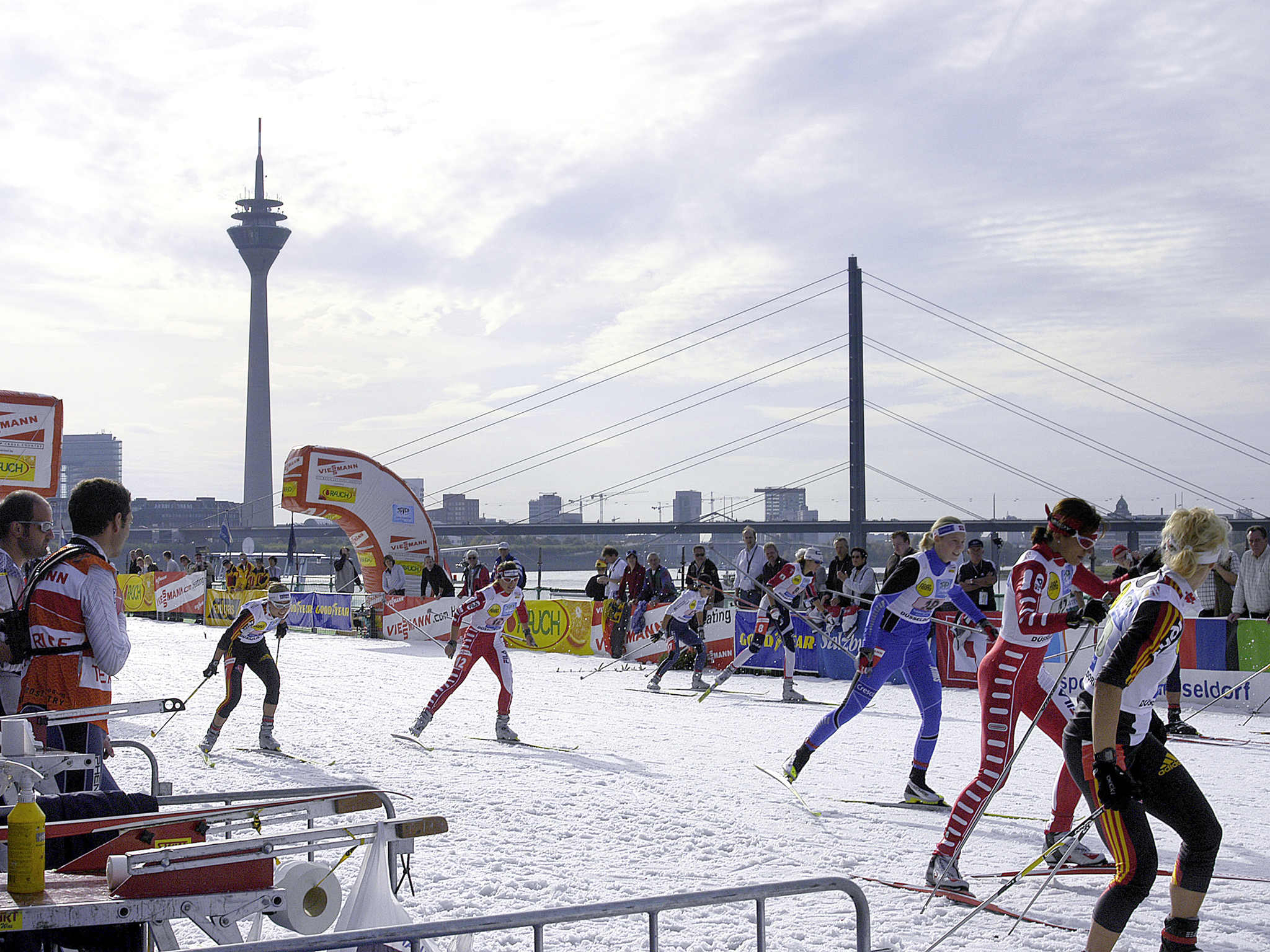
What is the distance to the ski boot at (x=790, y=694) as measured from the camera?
13.9 m

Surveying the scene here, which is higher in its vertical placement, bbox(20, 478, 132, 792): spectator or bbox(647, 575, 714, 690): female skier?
bbox(20, 478, 132, 792): spectator

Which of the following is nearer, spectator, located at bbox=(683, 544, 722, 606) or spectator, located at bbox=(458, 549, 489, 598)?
spectator, located at bbox=(683, 544, 722, 606)

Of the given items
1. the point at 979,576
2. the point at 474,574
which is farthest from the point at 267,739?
the point at 474,574

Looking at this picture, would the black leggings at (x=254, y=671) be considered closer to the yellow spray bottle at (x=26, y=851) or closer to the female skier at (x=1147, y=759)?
the yellow spray bottle at (x=26, y=851)

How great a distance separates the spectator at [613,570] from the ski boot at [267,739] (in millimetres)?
9936

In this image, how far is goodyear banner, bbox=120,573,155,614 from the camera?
109 ft

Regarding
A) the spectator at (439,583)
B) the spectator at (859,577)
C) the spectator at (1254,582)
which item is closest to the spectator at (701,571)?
the spectator at (859,577)

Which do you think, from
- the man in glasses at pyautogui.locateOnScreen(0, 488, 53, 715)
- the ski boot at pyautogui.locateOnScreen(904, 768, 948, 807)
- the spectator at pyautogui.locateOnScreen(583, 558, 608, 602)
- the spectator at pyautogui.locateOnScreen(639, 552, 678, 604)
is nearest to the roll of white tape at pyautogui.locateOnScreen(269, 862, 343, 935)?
the man in glasses at pyautogui.locateOnScreen(0, 488, 53, 715)

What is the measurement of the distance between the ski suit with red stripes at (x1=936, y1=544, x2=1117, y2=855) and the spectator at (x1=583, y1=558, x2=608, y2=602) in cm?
1459

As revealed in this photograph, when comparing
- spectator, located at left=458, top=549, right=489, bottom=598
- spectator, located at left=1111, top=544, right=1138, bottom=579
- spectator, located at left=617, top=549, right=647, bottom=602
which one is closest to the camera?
spectator, located at left=1111, top=544, right=1138, bottom=579

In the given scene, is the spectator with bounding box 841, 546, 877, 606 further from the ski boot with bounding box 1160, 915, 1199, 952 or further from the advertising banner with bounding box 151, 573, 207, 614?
the advertising banner with bounding box 151, 573, 207, 614

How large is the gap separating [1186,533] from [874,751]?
22.0ft

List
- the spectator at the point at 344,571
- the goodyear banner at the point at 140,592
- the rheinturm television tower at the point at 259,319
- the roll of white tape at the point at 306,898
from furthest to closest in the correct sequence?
the rheinturm television tower at the point at 259,319 → the goodyear banner at the point at 140,592 → the spectator at the point at 344,571 → the roll of white tape at the point at 306,898

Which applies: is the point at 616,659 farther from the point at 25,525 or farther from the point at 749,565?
the point at 25,525
